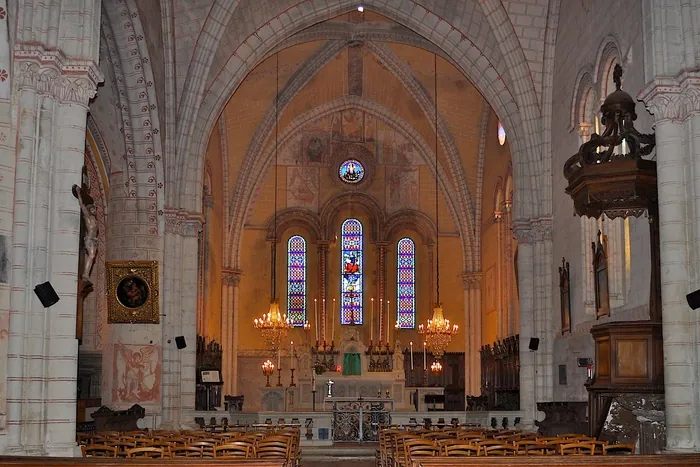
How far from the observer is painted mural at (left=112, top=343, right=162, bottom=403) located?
71.7 ft

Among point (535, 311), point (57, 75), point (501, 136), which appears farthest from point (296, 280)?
point (57, 75)

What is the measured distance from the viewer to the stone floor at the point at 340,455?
19.8 m

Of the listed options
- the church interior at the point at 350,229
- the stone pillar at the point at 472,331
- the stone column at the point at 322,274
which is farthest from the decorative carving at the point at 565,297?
the stone column at the point at 322,274

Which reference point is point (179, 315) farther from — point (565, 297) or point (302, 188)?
point (302, 188)

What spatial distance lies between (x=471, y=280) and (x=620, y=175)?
21441mm

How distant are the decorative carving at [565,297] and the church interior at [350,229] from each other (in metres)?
0.09

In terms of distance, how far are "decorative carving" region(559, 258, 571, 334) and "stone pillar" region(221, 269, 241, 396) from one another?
51.4 ft

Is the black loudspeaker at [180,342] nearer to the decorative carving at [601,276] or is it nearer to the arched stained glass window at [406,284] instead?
the decorative carving at [601,276]

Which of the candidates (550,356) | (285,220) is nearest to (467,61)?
(550,356)

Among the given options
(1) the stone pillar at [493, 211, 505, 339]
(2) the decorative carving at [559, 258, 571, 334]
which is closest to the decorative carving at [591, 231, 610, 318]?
(2) the decorative carving at [559, 258, 571, 334]

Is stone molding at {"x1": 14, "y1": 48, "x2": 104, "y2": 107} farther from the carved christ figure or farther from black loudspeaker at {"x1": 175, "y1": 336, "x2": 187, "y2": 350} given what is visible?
black loudspeaker at {"x1": 175, "y1": 336, "x2": 187, "y2": 350}

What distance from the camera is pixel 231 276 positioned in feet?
119

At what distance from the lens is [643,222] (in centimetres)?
1722

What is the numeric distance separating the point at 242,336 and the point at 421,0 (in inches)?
629
